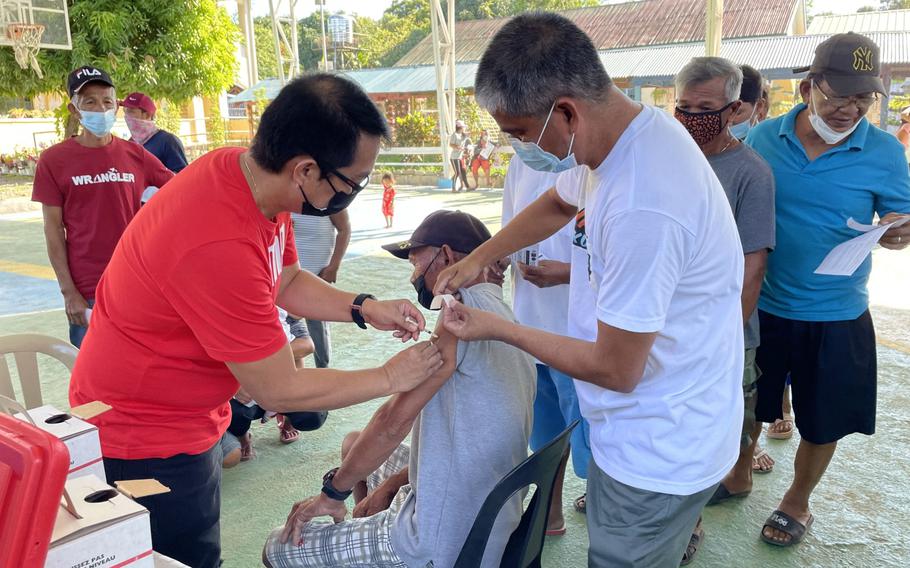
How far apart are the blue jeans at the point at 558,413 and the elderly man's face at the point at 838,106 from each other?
4.35ft

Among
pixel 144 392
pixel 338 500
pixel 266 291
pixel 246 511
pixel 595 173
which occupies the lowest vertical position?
pixel 246 511

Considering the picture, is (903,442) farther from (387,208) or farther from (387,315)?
Answer: (387,208)

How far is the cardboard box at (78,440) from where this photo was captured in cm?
133

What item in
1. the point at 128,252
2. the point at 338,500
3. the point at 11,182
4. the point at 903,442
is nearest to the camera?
the point at 128,252

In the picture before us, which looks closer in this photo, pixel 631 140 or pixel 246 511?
pixel 631 140

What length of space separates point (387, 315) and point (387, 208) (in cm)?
857

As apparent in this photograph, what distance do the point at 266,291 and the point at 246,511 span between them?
1.87 metres

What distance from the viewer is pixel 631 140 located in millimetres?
1381

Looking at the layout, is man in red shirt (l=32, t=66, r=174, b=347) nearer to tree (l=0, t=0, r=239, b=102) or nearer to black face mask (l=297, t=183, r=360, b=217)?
black face mask (l=297, t=183, r=360, b=217)

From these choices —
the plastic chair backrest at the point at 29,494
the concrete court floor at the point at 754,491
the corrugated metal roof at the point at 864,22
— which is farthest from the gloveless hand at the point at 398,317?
the corrugated metal roof at the point at 864,22

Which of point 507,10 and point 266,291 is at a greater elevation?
point 507,10

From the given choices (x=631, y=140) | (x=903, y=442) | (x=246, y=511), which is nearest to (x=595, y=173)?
(x=631, y=140)

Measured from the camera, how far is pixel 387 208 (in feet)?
34.3

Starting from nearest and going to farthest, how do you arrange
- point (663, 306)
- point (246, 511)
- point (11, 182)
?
point (663, 306) < point (246, 511) < point (11, 182)
